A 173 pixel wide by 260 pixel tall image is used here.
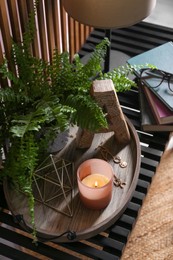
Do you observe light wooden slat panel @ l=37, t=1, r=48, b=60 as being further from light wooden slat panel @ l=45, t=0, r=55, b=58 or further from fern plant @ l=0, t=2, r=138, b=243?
fern plant @ l=0, t=2, r=138, b=243

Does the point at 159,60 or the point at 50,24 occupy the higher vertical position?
the point at 50,24

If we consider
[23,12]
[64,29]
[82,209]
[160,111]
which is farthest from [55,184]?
[64,29]

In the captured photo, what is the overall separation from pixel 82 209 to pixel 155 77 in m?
0.42

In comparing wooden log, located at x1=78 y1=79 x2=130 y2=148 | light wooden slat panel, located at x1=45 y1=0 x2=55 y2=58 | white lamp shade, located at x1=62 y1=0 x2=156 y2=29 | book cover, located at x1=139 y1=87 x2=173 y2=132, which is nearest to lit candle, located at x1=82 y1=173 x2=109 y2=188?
wooden log, located at x1=78 y1=79 x2=130 y2=148

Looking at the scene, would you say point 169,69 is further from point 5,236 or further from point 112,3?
point 5,236

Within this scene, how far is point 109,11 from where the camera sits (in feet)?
3.13

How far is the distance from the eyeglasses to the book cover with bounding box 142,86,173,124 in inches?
1.4

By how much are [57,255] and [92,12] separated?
1.81 feet

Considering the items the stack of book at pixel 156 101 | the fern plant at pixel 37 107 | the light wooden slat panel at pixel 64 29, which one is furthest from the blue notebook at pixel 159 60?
the light wooden slat panel at pixel 64 29

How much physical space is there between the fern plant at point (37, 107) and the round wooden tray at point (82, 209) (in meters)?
0.05

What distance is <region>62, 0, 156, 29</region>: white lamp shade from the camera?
95 centimetres

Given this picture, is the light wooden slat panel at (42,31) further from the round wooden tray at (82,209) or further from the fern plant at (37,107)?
the round wooden tray at (82,209)

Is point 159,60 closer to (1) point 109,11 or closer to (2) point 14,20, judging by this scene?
(1) point 109,11

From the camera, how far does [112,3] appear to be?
3.09 ft
